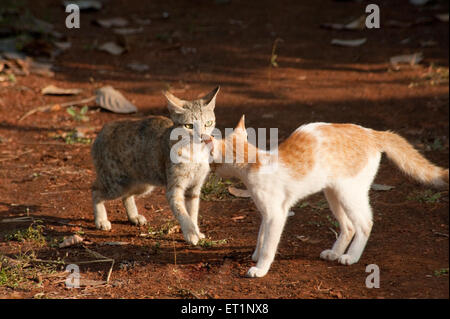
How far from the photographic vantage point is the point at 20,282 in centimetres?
427

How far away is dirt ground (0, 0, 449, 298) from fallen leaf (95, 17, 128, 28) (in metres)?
0.27

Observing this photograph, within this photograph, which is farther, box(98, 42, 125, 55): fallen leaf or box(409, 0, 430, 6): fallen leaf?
box(409, 0, 430, 6): fallen leaf

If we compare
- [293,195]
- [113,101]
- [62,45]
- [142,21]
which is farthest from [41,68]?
[293,195]

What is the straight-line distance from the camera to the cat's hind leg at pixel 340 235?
456cm

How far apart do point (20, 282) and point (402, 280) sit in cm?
271

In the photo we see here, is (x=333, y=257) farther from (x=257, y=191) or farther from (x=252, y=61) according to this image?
(x=252, y=61)

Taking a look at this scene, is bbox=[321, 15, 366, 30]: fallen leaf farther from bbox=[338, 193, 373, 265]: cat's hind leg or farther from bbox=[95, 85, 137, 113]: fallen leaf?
bbox=[338, 193, 373, 265]: cat's hind leg

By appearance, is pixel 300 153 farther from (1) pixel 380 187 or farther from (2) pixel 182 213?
(1) pixel 380 187

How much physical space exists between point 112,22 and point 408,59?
6143 mm

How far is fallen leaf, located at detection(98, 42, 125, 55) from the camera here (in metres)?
11.1

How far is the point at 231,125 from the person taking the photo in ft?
26.6

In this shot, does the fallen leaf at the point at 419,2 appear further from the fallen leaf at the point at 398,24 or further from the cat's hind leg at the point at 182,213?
the cat's hind leg at the point at 182,213

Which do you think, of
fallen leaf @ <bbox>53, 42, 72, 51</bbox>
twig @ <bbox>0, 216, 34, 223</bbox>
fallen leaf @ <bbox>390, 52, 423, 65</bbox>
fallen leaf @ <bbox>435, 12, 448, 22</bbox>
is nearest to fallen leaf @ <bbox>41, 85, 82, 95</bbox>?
fallen leaf @ <bbox>53, 42, 72, 51</bbox>

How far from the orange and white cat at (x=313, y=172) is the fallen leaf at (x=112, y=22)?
28.2 ft
